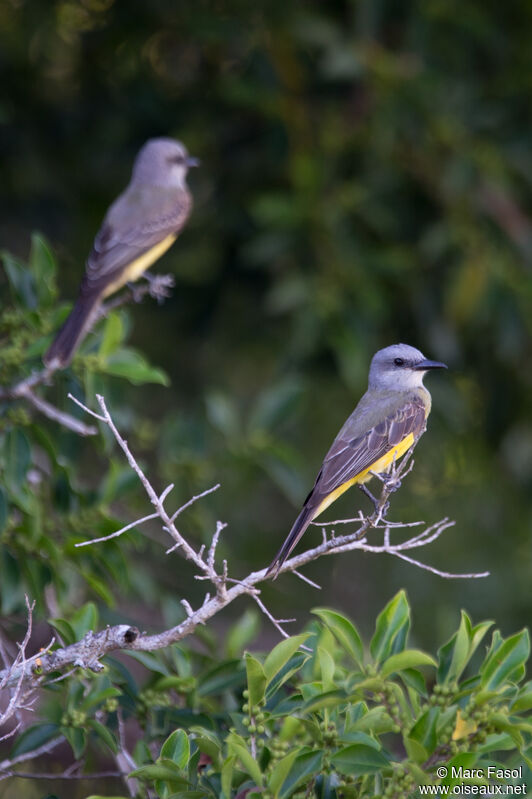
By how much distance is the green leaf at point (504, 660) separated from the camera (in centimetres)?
333

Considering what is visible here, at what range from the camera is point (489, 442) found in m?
7.60

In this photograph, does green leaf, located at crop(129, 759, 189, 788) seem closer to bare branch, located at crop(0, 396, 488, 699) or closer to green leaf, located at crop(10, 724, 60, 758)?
bare branch, located at crop(0, 396, 488, 699)

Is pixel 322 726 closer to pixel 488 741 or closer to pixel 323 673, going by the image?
pixel 323 673

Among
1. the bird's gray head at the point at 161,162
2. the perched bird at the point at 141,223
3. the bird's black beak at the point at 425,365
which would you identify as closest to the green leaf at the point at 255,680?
the bird's black beak at the point at 425,365

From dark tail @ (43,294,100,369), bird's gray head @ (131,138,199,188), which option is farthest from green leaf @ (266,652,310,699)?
bird's gray head @ (131,138,199,188)

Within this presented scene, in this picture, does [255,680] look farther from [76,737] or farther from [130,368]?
[130,368]

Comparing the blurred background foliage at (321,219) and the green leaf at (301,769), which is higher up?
the blurred background foliage at (321,219)

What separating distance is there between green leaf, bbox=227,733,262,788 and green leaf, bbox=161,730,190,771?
7.3 inches

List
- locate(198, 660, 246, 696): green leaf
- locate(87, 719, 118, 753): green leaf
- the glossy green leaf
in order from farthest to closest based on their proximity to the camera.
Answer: locate(198, 660, 246, 696): green leaf → the glossy green leaf → locate(87, 719, 118, 753): green leaf

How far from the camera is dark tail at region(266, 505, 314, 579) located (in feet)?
9.90

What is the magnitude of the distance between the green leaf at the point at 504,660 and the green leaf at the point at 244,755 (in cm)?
83

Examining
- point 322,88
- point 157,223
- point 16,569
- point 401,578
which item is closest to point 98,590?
point 16,569

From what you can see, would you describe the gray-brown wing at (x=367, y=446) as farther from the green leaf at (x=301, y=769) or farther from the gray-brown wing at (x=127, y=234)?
the gray-brown wing at (x=127, y=234)

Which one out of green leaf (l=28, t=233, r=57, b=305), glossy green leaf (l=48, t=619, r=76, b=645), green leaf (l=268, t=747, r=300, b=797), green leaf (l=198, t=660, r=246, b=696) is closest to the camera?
green leaf (l=268, t=747, r=300, b=797)
